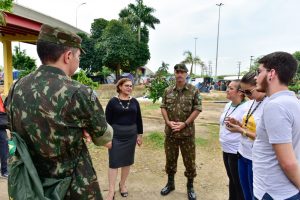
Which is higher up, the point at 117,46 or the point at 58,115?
the point at 117,46

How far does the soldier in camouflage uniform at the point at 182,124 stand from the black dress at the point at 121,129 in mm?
569

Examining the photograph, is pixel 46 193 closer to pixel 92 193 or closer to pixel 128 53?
pixel 92 193

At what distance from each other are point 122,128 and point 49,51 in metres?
2.31

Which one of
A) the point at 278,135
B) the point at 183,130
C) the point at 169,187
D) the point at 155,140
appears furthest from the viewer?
the point at 155,140

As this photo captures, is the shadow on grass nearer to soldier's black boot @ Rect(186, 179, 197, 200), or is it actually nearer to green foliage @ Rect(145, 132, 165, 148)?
green foliage @ Rect(145, 132, 165, 148)

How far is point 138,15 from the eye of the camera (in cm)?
3750

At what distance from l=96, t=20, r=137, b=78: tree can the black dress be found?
25292mm

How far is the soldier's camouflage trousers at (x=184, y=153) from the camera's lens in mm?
4160

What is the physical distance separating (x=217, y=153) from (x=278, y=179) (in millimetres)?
4906

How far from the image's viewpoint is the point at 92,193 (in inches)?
75.9

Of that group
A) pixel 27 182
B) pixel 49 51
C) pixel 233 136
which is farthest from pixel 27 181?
pixel 233 136

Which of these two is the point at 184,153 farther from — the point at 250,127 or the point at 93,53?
the point at 93,53

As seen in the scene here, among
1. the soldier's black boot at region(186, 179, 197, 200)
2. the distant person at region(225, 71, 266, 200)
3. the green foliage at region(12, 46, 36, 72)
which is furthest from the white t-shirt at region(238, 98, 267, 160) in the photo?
the green foliage at region(12, 46, 36, 72)

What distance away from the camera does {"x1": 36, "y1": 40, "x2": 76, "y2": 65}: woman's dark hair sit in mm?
1831
